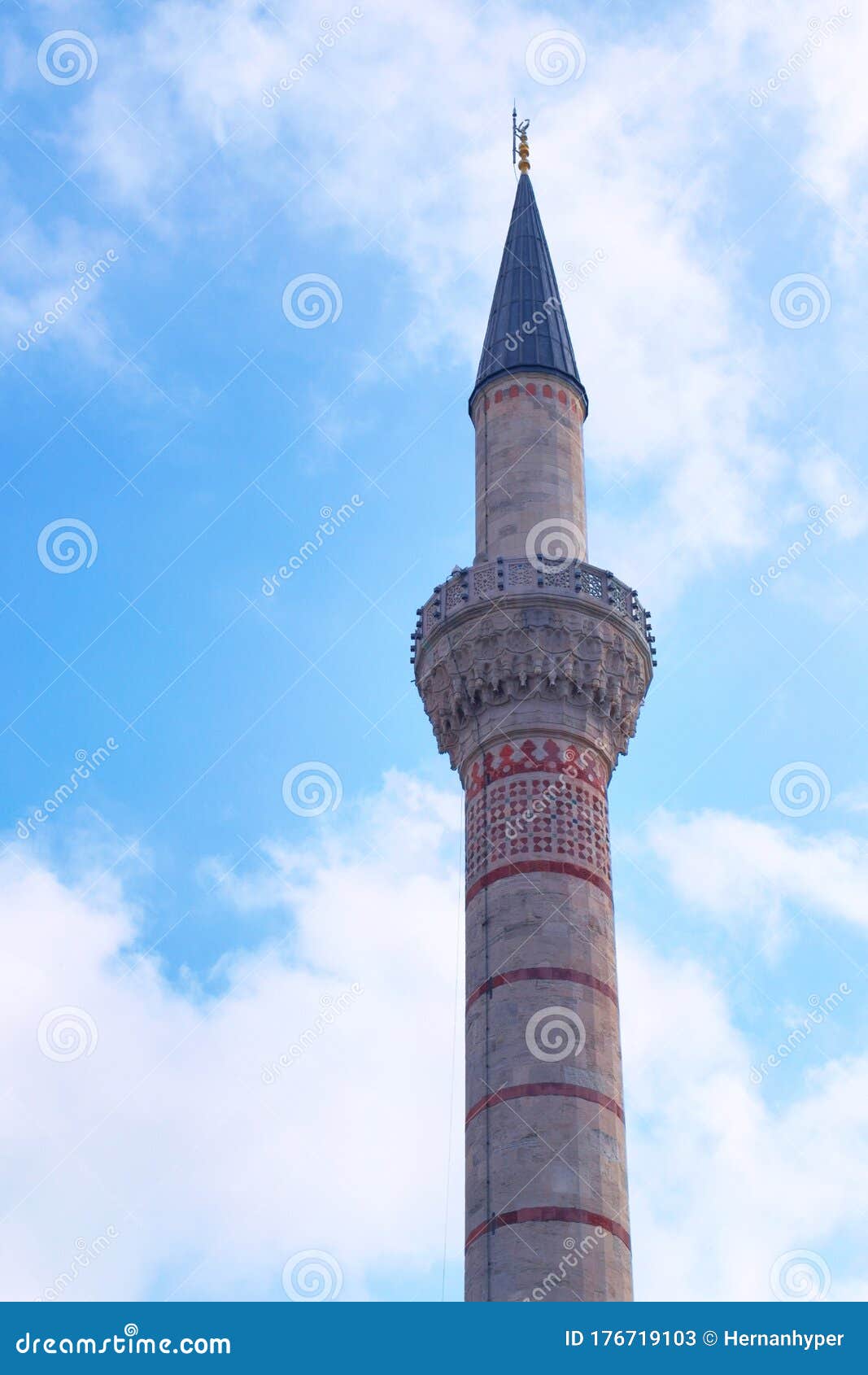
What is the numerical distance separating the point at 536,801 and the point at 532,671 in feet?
6.70

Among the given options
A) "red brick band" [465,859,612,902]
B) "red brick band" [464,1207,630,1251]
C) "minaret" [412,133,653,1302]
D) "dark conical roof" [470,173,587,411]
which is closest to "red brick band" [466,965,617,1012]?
"minaret" [412,133,653,1302]

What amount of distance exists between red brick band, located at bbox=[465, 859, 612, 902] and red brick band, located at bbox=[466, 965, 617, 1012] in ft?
4.74

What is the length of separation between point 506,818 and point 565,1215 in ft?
18.9

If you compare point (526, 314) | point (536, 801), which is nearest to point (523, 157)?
point (526, 314)

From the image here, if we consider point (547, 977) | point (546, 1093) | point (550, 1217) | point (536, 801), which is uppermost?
point (536, 801)

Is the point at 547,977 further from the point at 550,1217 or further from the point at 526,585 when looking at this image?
the point at 526,585

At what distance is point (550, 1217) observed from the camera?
24000 mm

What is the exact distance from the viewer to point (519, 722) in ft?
91.8

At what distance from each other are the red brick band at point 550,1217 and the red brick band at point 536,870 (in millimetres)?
4717

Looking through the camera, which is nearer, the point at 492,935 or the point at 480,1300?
the point at 480,1300

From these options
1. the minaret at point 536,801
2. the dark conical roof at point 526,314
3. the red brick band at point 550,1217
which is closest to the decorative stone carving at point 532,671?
the minaret at point 536,801

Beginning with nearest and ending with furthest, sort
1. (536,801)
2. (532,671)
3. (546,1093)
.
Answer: (546,1093)
(536,801)
(532,671)
